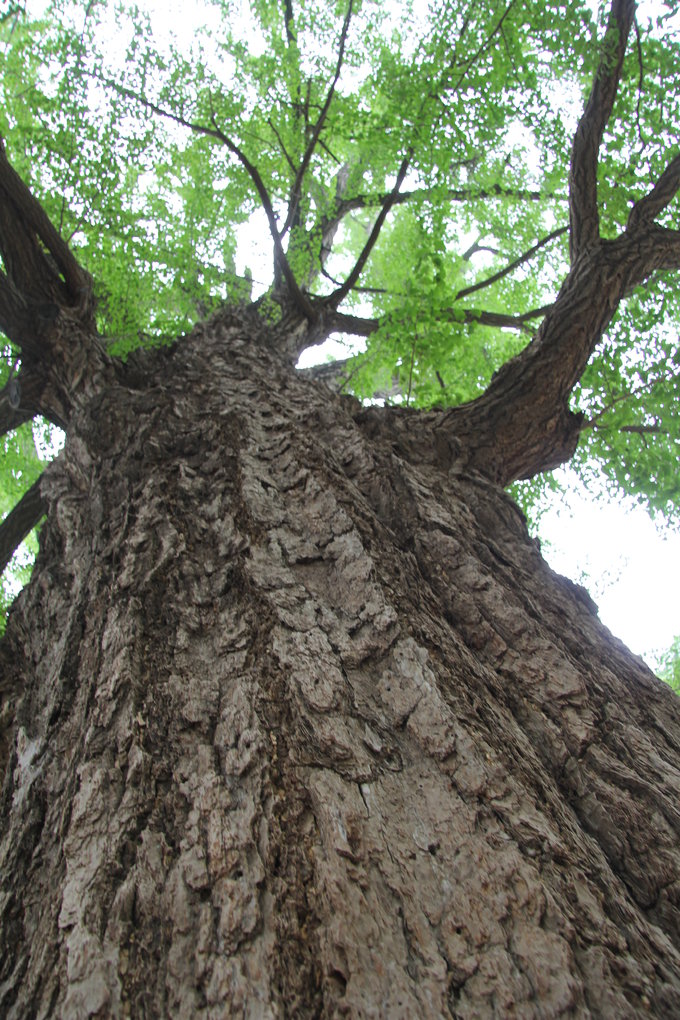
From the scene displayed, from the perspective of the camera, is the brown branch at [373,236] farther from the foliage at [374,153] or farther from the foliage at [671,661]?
the foliage at [671,661]

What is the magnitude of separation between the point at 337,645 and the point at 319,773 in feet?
1.33

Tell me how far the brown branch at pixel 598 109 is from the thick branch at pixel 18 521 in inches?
174

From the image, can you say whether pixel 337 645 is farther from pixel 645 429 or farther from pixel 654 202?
pixel 645 429

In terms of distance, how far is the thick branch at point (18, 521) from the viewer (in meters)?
4.54

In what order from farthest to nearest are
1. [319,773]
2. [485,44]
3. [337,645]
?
[485,44] → [337,645] → [319,773]

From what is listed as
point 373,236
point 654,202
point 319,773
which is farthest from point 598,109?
point 319,773

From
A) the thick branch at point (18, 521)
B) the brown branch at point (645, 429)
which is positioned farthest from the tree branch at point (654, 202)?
the thick branch at point (18, 521)

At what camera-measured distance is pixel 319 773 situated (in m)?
1.34

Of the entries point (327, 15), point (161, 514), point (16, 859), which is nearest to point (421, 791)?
point (16, 859)

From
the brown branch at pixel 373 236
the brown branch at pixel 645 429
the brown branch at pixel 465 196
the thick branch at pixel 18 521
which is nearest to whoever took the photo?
the thick branch at pixel 18 521

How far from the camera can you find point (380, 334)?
473 centimetres

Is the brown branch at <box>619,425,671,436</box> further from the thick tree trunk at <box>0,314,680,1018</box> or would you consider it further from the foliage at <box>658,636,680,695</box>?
the foliage at <box>658,636,680,695</box>

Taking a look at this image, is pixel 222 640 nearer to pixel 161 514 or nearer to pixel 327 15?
pixel 161 514

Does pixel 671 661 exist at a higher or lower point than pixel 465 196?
lower
